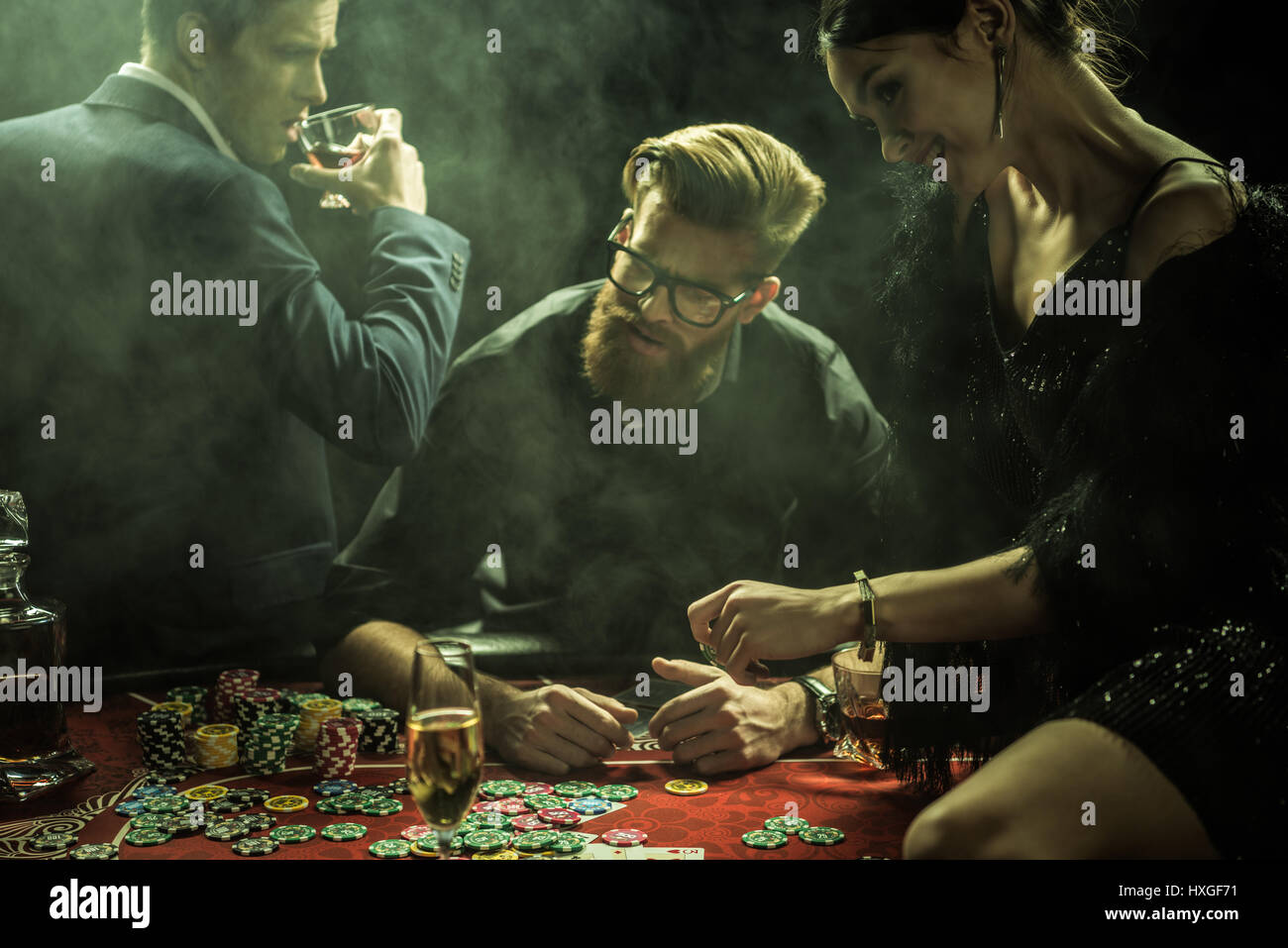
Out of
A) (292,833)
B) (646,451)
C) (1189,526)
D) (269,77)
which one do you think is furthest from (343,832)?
(269,77)

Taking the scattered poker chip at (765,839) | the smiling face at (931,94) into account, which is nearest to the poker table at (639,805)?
the scattered poker chip at (765,839)

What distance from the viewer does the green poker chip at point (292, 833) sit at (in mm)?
1490

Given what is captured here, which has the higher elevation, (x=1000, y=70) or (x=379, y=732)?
(x=1000, y=70)

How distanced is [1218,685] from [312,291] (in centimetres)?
189

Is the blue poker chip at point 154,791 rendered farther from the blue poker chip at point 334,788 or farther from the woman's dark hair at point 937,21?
the woman's dark hair at point 937,21

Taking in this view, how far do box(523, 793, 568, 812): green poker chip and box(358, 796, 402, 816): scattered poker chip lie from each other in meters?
0.20

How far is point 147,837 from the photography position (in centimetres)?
149

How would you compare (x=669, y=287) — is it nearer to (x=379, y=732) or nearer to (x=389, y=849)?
(x=379, y=732)

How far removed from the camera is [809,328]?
2.43m

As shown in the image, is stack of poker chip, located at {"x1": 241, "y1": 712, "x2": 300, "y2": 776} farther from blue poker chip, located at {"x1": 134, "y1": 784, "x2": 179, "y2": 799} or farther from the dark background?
the dark background

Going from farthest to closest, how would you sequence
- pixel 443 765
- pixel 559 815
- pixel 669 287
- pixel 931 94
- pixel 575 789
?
pixel 669 287 → pixel 931 94 → pixel 575 789 → pixel 559 815 → pixel 443 765

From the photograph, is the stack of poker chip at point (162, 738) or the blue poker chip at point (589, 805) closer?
the blue poker chip at point (589, 805)

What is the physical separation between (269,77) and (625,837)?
5.81ft

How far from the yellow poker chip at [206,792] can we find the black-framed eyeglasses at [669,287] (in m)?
1.33
